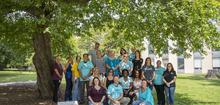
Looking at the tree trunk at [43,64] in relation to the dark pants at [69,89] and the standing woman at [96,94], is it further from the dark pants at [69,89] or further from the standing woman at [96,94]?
the standing woman at [96,94]

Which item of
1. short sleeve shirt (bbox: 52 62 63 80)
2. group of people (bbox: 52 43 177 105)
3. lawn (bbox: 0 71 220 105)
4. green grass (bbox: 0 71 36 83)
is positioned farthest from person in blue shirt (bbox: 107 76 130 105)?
green grass (bbox: 0 71 36 83)

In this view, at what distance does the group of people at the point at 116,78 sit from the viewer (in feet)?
42.9

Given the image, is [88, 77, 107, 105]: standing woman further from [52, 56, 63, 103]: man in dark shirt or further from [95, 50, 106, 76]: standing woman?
[52, 56, 63, 103]: man in dark shirt

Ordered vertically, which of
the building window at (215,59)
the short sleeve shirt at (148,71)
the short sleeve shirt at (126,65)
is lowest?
the short sleeve shirt at (148,71)

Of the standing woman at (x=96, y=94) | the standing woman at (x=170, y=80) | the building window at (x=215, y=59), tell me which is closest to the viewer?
the standing woman at (x=96, y=94)

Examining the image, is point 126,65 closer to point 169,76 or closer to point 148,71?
point 148,71

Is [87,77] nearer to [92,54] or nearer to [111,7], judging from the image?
[92,54]

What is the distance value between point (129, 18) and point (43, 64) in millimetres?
5413

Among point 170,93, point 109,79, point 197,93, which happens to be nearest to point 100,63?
point 109,79

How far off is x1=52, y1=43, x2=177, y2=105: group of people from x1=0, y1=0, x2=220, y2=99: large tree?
119cm

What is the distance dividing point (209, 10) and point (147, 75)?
12.0ft

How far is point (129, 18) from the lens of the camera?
15039 mm

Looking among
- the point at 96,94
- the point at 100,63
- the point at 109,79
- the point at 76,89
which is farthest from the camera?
the point at 76,89

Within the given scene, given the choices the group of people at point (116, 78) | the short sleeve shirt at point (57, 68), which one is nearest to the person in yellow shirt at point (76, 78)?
the group of people at point (116, 78)
